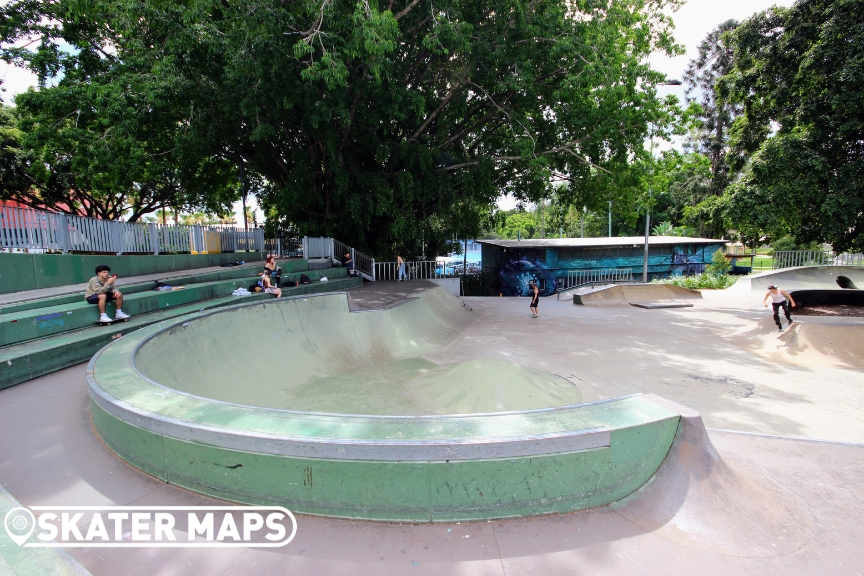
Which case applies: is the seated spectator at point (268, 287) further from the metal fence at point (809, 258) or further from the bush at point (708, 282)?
the metal fence at point (809, 258)

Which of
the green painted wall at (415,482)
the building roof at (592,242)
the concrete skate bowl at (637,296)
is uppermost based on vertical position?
the building roof at (592,242)

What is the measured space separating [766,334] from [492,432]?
37.4 feet

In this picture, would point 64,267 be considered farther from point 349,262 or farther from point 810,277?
point 810,277

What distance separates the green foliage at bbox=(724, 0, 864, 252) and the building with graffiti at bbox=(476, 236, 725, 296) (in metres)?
12.6

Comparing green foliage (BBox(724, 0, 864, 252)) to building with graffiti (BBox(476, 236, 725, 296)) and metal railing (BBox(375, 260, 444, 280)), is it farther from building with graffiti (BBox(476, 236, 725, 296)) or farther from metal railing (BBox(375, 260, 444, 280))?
building with graffiti (BBox(476, 236, 725, 296))

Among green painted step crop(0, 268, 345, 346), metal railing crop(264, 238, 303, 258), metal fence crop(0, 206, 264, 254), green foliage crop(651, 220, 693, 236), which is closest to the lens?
green painted step crop(0, 268, 345, 346)

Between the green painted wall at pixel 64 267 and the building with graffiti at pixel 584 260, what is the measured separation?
61.2 ft

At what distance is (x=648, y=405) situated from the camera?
316 centimetres

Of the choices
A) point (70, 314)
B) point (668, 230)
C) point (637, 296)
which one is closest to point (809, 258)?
point (637, 296)

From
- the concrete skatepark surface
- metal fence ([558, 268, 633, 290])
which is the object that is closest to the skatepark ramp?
metal fence ([558, 268, 633, 290])

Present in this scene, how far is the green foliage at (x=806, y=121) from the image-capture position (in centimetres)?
1152

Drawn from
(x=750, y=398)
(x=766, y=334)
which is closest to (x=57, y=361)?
(x=750, y=398)

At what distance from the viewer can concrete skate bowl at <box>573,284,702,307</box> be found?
57.6 feet

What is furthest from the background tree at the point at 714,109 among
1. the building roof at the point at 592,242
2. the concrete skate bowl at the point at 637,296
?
the concrete skate bowl at the point at 637,296
